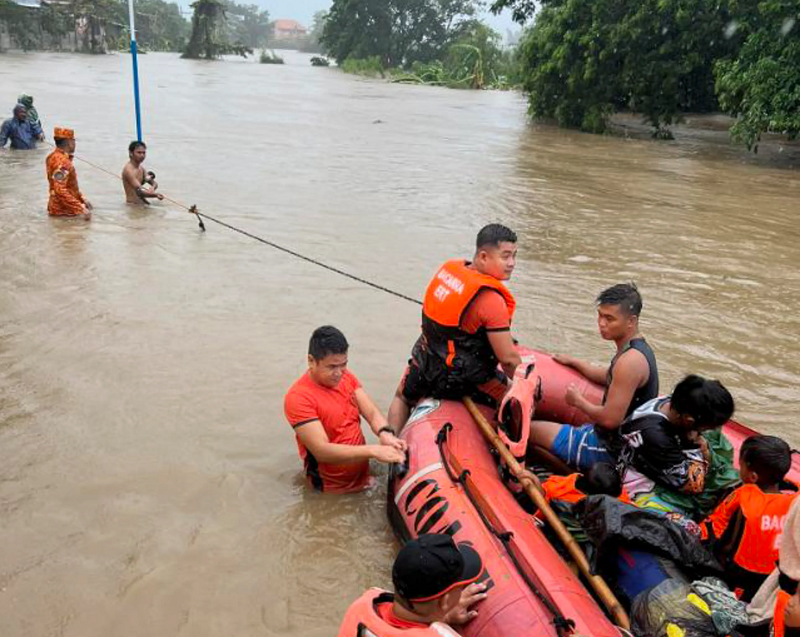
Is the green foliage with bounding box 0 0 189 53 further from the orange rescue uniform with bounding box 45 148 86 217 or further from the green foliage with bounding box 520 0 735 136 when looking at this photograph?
the orange rescue uniform with bounding box 45 148 86 217

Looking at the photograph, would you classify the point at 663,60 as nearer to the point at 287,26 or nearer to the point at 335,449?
the point at 335,449

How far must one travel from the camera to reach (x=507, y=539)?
116 inches

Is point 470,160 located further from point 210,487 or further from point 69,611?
point 69,611

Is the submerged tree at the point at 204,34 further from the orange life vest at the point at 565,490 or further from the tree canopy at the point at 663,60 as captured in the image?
the orange life vest at the point at 565,490

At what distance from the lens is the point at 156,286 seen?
7.00m

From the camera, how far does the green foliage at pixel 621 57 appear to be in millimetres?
Answer: 16625

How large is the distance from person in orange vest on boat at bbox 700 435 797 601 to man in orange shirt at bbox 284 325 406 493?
1.44 meters

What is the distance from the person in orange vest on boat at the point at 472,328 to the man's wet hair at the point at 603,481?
2.42 ft

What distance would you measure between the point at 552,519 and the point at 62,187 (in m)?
7.58

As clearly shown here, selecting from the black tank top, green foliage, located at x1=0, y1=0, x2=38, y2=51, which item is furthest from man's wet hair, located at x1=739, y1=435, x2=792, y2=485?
green foliage, located at x1=0, y1=0, x2=38, y2=51

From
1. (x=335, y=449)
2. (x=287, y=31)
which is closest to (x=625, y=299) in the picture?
(x=335, y=449)

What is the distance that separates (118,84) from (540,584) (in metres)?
28.7

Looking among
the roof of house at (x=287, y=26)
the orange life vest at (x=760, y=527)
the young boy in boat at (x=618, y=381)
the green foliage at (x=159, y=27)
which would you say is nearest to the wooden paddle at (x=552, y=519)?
the young boy in boat at (x=618, y=381)

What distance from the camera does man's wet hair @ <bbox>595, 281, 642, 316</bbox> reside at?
3.60 meters
